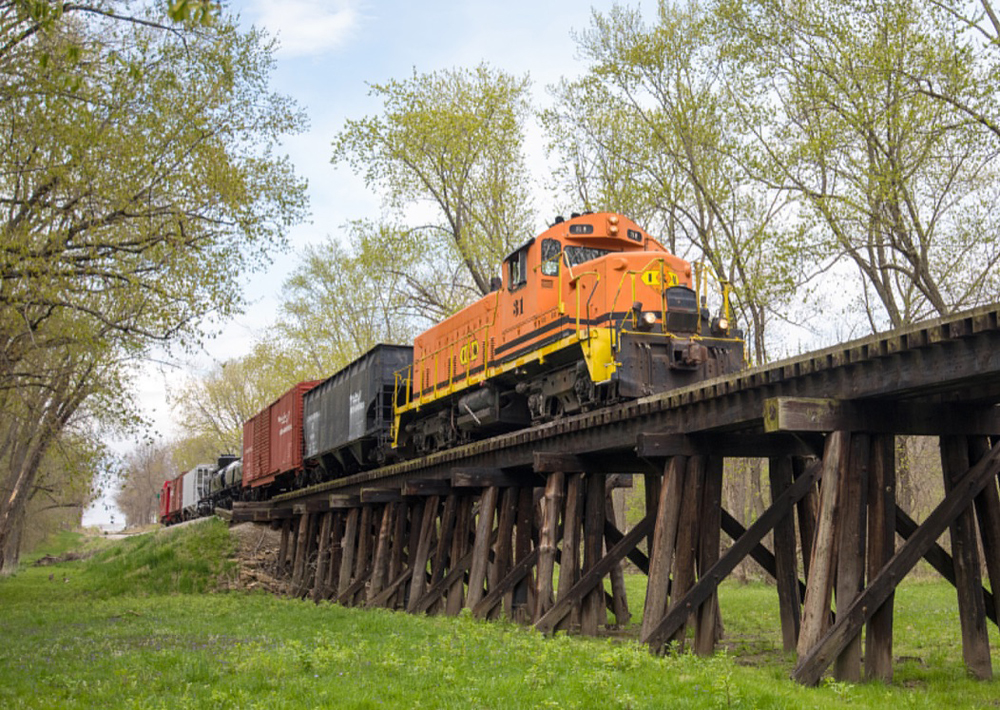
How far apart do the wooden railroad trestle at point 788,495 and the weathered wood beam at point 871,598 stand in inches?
0.6

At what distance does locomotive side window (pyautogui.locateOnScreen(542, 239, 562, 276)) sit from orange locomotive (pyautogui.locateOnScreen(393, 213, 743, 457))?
2cm

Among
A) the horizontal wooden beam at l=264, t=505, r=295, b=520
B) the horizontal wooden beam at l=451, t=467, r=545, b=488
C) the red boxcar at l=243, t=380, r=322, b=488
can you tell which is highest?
the red boxcar at l=243, t=380, r=322, b=488

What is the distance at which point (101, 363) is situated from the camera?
61.2 ft

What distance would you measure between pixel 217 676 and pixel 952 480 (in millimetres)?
7833

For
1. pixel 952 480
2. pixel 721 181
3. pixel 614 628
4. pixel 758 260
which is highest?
pixel 721 181

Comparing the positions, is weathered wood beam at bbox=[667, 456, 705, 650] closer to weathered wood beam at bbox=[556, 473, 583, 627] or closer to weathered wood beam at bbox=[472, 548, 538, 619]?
weathered wood beam at bbox=[556, 473, 583, 627]

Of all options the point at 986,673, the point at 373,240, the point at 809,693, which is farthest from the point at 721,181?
the point at 809,693

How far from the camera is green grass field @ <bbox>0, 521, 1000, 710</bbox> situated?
8.23 metres

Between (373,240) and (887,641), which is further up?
(373,240)

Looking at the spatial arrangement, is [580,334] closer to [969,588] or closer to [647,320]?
[647,320]

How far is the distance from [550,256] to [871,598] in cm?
864

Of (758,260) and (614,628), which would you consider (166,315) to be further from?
(758,260)

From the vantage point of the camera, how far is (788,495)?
1080 centimetres

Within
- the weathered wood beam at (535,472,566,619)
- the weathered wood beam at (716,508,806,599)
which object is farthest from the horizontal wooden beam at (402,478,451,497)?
the weathered wood beam at (716,508,806,599)
